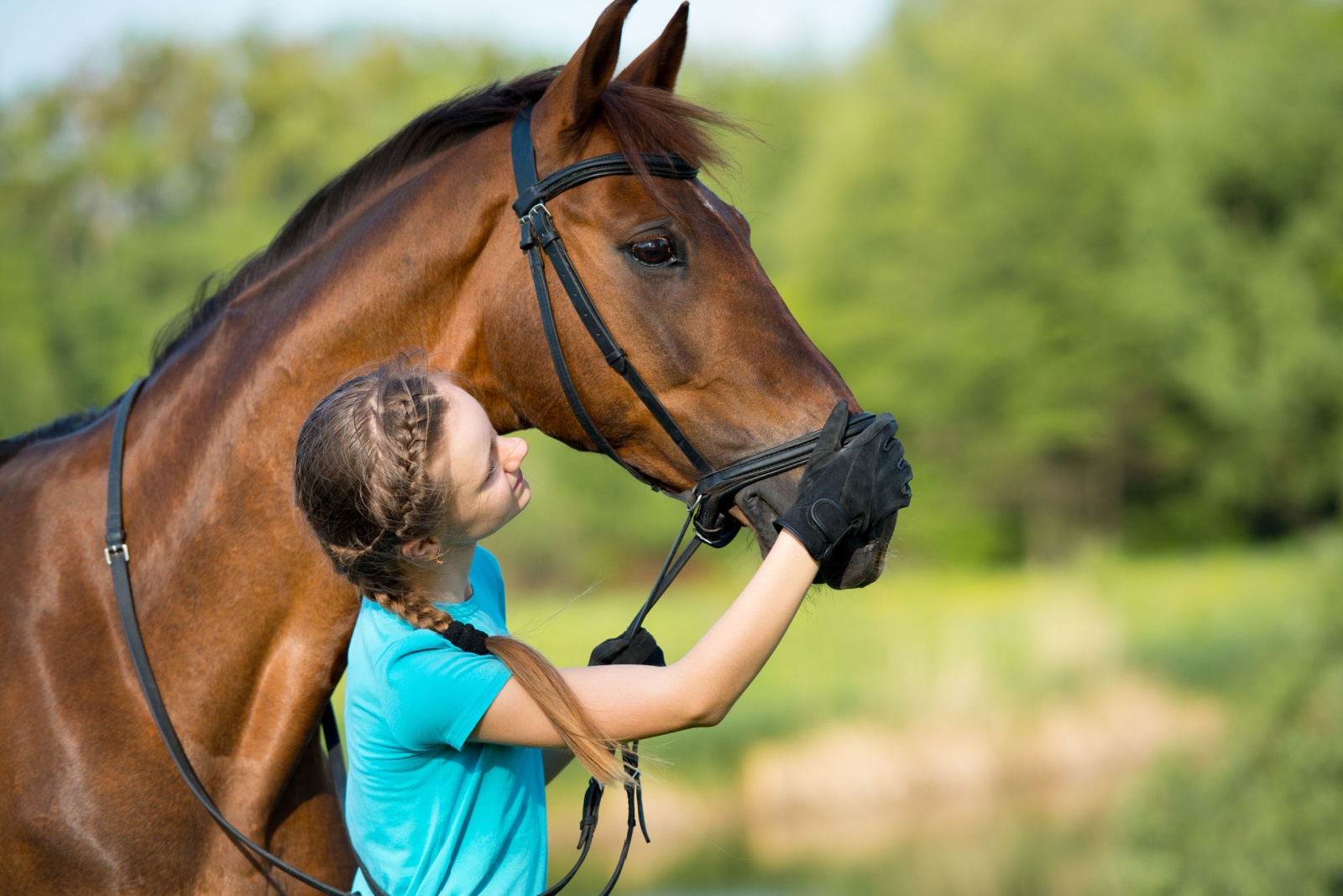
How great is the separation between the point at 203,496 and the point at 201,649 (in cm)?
31

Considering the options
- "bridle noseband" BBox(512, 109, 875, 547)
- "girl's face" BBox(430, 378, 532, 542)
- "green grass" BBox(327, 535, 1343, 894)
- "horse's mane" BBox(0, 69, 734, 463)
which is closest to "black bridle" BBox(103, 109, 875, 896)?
"bridle noseband" BBox(512, 109, 875, 547)

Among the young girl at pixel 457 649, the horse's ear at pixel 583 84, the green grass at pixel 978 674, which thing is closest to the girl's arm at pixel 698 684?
the young girl at pixel 457 649

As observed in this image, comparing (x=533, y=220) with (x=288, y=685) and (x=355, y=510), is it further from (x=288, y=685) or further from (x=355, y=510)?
(x=288, y=685)

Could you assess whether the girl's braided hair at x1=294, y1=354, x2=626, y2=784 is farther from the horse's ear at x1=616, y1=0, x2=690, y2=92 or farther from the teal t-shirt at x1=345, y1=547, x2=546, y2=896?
the horse's ear at x1=616, y1=0, x2=690, y2=92

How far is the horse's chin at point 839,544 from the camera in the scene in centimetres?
205

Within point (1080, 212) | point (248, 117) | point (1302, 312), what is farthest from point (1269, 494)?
point (248, 117)

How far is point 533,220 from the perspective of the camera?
232 centimetres

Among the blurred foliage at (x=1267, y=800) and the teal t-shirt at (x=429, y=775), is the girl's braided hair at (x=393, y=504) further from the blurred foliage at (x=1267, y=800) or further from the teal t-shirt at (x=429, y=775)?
the blurred foliage at (x=1267, y=800)

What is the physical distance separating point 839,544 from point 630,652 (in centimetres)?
46

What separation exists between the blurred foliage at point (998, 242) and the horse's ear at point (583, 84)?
70.6 ft

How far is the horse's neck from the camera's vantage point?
231cm

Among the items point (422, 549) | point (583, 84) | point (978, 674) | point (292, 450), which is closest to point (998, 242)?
point (978, 674)

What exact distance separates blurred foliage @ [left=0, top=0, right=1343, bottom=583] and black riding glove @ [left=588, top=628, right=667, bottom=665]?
21.6 meters

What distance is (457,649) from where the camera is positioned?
6.29 feet
